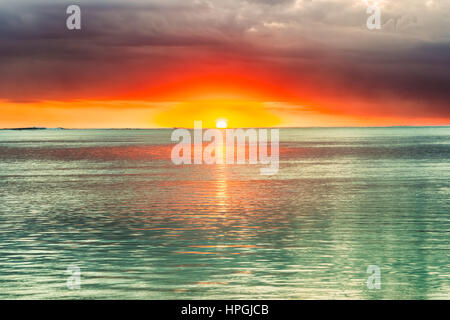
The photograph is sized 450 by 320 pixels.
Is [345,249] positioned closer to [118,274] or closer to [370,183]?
[118,274]

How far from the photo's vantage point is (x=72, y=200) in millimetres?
Result: 37438

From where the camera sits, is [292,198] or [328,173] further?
[328,173]

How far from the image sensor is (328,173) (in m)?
59.0

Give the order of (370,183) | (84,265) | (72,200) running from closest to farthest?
(84,265) → (72,200) → (370,183)

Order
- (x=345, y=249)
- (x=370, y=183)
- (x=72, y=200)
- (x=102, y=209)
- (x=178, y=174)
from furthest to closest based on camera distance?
(x=178, y=174) → (x=370, y=183) → (x=72, y=200) → (x=102, y=209) → (x=345, y=249)

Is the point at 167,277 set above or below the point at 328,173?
below

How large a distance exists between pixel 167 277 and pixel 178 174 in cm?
4053

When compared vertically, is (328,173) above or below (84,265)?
above

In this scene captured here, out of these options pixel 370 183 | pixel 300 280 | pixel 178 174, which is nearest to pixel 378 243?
pixel 300 280
